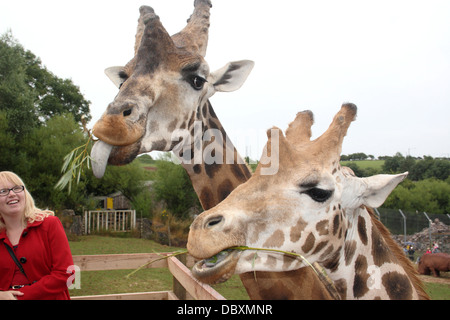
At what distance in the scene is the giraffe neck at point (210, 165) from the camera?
3760mm

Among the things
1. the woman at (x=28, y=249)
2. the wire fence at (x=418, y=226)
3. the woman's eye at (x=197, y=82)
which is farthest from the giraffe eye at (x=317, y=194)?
the wire fence at (x=418, y=226)

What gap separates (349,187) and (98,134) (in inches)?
79.5

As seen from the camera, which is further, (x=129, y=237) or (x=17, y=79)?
(x=129, y=237)

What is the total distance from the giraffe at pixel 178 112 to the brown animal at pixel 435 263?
16989mm

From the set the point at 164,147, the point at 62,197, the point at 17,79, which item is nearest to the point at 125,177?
the point at 62,197

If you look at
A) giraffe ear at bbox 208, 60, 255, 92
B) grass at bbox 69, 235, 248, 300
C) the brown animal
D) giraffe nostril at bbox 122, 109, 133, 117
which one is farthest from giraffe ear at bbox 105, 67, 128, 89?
the brown animal

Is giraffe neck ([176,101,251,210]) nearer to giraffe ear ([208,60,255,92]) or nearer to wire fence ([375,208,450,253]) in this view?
giraffe ear ([208,60,255,92])

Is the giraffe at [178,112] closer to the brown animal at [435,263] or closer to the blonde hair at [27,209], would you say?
the blonde hair at [27,209]

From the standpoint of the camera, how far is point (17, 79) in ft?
71.1

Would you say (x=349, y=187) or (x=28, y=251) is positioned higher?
(x=349, y=187)

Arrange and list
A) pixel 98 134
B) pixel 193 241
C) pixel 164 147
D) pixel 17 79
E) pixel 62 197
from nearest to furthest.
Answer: pixel 193 241 → pixel 98 134 → pixel 164 147 → pixel 17 79 → pixel 62 197

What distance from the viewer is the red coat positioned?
2.66m

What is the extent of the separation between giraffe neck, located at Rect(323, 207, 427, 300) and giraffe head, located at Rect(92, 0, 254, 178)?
73.3 inches
